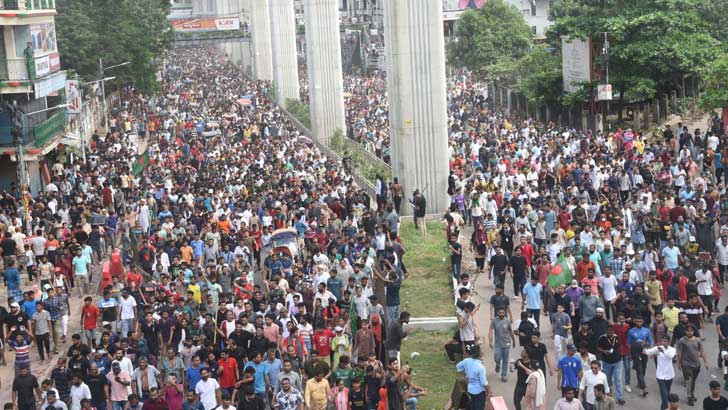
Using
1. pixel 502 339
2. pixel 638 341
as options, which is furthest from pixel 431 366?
pixel 638 341

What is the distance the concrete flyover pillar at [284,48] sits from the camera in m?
63.6

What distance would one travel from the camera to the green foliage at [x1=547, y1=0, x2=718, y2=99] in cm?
4175

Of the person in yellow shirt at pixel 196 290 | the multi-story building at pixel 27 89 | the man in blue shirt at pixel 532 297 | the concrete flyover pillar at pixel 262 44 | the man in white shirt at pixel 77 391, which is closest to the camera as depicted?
the man in white shirt at pixel 77 391

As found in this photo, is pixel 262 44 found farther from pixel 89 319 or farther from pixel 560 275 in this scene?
pixel 560 275

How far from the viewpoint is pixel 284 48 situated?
64500 mm

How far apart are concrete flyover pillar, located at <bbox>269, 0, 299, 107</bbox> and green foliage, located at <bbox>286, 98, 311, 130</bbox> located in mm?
1735

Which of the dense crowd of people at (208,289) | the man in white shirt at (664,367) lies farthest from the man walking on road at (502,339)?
the man in white shirt at (664,367)

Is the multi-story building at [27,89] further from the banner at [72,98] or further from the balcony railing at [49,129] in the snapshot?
the banner at [72,98]

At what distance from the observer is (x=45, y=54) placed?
41562mm

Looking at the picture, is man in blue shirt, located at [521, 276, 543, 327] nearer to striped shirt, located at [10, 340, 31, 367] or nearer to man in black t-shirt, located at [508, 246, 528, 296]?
man in black t-shirt, located at [508, 246, 528, 296]

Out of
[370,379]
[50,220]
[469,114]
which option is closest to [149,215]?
[50,220]

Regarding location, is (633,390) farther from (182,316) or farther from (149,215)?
(149,215)

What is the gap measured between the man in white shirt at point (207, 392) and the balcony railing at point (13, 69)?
86.7 ft

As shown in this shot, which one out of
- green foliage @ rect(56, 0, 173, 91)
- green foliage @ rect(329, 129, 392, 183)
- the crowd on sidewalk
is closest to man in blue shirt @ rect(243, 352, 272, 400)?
the crowd on sidewalk
